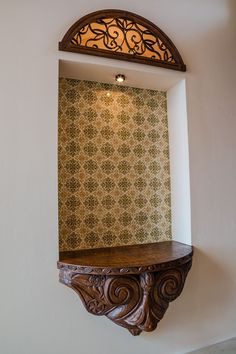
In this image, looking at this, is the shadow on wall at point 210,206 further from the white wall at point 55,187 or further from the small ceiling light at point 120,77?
the small ceiling light at point 120,77

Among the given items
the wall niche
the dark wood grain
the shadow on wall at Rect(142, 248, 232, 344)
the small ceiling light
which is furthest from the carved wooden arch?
the shadow on wall at Rect(142, 248, 232, 344)

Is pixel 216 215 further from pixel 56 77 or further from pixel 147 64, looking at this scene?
pixel 56 77

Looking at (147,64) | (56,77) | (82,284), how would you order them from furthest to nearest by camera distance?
(147,64), (56,77), (82,284)

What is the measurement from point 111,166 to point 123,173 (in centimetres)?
11

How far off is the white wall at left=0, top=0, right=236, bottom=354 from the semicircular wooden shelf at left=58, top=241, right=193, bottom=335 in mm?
164

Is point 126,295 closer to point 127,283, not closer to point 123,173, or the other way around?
point 127,283

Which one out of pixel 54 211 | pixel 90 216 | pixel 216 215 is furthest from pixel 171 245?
pixel 54 211

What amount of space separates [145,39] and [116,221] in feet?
4.56

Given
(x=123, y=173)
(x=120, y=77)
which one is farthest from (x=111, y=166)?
(x=120, y=77)

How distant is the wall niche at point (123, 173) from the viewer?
1504mm

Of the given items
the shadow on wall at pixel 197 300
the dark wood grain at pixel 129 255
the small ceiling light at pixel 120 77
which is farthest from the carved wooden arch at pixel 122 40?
the shadow on wall at pixel 197 300

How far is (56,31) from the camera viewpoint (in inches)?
64.3

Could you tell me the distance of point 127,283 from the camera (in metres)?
1.49

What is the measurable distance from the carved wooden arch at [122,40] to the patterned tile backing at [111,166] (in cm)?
30
